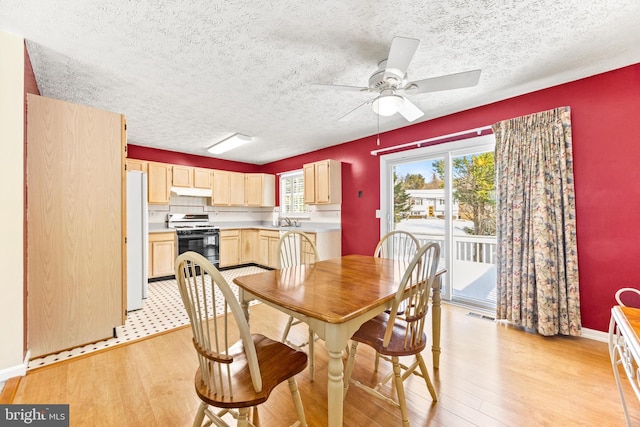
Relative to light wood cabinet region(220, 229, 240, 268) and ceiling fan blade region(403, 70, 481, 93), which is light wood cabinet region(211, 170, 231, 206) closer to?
light wood cabinet region(220, 229, 240, 268)

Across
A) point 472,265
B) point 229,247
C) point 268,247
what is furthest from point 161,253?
point 472,265

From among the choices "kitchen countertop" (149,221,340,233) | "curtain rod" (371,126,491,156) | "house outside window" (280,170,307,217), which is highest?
"curtain rod" (371,126,491,156)

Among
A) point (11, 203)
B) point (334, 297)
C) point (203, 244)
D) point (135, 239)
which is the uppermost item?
point (11, 203)

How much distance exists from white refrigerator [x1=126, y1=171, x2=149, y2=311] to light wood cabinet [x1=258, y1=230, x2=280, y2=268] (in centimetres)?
Result: 240

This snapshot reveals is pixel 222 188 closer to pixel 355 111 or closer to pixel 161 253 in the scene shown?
pixel 161 253

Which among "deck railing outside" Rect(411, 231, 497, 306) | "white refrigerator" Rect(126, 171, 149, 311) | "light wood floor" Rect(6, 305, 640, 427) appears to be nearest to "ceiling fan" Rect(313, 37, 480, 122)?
"light wood floor" Rect(6, 305, 640, 427)

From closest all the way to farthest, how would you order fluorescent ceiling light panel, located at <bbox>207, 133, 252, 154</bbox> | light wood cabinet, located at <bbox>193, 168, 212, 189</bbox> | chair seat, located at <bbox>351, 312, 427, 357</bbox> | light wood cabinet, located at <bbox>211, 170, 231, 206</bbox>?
chair seat, located at <bbox>351, 312, 427, 357</bbox>
fluorescent ceiling light panel, located at <bbox>207, 133, 252, 154</bbox>
light wood cabinet, located at <bbox>193, 168, 212, 189</bbox>
light wood cabinet, located at <bbox>211, 170, 231, 206</bbox>

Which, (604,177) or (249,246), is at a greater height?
(604,177)

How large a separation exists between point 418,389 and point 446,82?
213 centimetres

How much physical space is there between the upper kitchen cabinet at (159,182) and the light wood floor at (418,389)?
3072 millimetres

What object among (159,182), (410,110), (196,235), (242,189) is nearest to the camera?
(410,110)

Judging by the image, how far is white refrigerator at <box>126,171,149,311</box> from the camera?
3.12 meters

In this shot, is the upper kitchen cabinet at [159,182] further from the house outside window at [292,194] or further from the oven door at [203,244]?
the house outside window at [292,194]

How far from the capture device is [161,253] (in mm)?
4590
